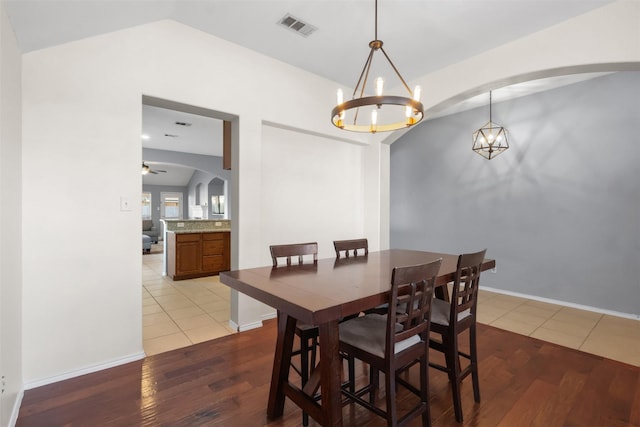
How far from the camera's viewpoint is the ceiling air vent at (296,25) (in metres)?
2.66

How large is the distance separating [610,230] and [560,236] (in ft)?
1.59

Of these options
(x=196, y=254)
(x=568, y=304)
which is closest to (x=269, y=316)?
(x=196, y=254)

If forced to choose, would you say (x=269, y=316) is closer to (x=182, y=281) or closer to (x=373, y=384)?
(x=373, y=384)

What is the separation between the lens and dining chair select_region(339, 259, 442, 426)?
57.2 inches

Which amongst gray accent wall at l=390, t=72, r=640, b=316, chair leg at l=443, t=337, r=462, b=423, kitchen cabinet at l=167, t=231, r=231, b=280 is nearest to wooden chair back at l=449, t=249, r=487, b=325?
chair leg at l=443, t=337, r=462, b=423

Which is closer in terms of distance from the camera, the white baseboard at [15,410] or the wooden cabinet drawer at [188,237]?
the white baseboard at [15,410]

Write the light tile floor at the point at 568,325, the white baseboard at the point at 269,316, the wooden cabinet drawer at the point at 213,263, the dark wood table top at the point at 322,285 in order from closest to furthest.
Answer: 1. the dark wood table top at the point at 322,285
2. the light tile floor at the point at 568,325
3. the white baseboard at the point at 269,316
4. the wooden cabinet drawer at the point at 213,263

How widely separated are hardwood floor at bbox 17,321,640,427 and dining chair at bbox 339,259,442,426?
0.37 metres

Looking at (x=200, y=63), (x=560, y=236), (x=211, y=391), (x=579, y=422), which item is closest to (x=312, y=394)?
(x=211, y=391)

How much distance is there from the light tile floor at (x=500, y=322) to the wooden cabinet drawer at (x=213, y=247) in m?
1.02

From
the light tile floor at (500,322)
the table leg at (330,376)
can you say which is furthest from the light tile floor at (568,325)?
the table leg at (330,376)

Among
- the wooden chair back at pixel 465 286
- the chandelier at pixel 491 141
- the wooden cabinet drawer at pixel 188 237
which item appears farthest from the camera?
the wooden cabinet drawer at pixel 188 237

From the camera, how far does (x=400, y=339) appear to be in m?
1.49

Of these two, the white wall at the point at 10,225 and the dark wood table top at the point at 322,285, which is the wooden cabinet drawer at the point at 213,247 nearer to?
the white wall at the point at 10,225
